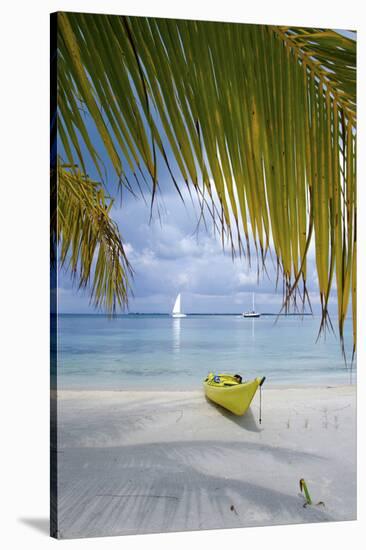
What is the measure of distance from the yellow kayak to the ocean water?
5 centimetres

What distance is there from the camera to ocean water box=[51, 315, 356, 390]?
4.62 metres

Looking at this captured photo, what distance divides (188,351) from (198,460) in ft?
1.99

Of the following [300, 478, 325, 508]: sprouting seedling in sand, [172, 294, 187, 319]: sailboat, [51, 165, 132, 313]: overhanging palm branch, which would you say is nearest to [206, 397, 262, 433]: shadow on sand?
[300, 478, 325, 508]: sprouting seedling in sand

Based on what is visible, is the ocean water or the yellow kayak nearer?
the ocean water

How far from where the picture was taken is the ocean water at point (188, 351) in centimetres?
462

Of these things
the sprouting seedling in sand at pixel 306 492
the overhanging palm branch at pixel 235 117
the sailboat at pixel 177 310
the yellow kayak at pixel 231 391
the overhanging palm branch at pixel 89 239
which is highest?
the overhanging palm branch at pixel 235 117

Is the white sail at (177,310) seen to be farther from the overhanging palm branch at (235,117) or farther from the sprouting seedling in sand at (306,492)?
the sprouting seedling in sand at (306,492)

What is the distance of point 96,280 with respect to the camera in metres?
4.76

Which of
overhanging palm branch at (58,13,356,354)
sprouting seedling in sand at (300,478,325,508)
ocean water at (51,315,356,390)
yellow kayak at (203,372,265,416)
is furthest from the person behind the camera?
sprouting seedling in sand at (300,478,325,508)

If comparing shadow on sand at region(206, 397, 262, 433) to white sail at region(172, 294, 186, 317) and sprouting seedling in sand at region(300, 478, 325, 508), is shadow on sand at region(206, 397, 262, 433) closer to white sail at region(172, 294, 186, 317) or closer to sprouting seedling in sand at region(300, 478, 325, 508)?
sprouting seedling in sand at region(300, 478, 325, 508)

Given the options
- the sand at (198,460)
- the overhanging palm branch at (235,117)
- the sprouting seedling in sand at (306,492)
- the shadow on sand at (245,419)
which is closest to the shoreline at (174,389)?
the sand at (198,460)

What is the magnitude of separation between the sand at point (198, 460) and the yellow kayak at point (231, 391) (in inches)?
1.8

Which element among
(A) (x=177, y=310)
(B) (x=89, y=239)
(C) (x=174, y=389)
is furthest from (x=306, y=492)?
(B) (x=89, y=239)
